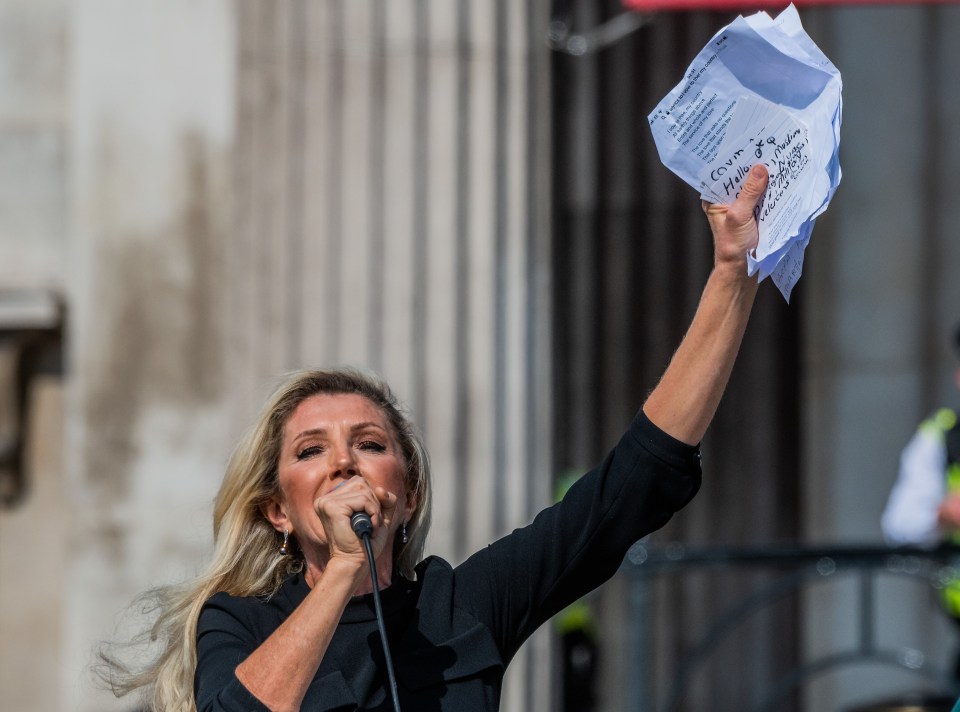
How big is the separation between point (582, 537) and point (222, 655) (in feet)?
2.02

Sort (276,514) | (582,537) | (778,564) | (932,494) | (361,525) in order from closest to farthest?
1. (361,525)
2. (582,537)
3. (276,514)
4. (778,564)
5. (932,494)

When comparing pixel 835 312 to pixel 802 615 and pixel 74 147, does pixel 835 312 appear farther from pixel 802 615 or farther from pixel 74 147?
pixel 74 147

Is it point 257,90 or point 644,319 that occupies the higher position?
point 257,90

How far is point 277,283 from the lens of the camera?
5789 mm

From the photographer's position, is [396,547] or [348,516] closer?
[348,516]

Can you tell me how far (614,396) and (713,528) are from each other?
81 cm

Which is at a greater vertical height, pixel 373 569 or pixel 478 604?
pixel 373 569

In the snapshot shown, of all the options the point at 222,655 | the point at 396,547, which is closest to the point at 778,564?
the point at 396,547

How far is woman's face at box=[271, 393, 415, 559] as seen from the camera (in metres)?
2.72

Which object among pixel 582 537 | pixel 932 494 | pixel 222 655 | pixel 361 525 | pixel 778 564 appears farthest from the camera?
pixel 932 494

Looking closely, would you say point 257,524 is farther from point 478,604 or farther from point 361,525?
point 361,525

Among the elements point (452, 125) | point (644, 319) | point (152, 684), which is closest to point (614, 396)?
point (644, 319)

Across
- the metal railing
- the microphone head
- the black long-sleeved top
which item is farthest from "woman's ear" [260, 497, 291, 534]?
the metal railing

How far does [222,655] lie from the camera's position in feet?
8.57
